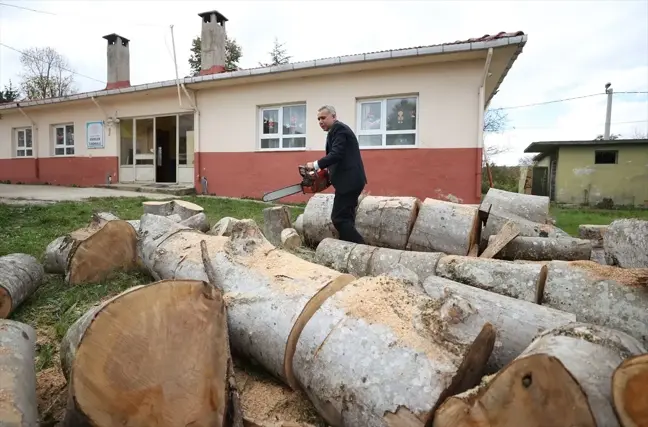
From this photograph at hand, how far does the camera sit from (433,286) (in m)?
2.55

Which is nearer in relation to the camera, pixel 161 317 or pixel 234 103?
pixel 161 317

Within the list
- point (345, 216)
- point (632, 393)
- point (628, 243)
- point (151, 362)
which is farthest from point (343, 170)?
point (632, 393)

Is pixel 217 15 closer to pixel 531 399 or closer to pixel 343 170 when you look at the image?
pixel 343 170

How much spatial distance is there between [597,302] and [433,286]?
88cm

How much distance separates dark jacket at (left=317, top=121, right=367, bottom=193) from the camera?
4223mm

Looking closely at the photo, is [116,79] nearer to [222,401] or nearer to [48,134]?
[48,134]

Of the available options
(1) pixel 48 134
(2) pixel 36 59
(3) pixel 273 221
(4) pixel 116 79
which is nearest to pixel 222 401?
(3) pixel 273 221

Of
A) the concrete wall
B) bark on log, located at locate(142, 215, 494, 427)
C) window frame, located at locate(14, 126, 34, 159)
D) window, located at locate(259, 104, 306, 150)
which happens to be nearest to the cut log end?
bark on log, located at locate(142, 215, 494, 427)

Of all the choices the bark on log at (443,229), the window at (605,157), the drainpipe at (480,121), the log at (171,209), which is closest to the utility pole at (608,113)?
the window at (605,157)

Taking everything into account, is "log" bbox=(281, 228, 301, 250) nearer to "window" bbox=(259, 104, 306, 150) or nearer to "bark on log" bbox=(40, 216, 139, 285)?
"bark on log" bbox=(40, 216, 139, 285)

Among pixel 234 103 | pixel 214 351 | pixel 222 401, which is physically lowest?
pixel 222 401

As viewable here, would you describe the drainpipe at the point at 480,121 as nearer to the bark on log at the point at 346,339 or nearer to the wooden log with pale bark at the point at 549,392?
the bark on log at the point at 346,339

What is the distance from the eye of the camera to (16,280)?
2.80m

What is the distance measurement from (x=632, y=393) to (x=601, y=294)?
4.27ft
